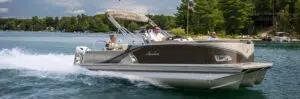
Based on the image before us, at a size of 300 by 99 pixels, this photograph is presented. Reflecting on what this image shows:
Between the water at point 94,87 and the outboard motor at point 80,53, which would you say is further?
the outboard motor at point 80,53

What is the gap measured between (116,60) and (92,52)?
1309 mm

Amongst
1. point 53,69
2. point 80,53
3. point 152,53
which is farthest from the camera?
point 53,69

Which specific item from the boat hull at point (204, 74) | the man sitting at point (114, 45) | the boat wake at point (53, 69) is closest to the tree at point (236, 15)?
the boat wake at point (53, 69)

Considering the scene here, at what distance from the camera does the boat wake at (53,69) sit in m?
14.6

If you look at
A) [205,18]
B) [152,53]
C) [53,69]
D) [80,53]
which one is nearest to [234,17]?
[205,18]

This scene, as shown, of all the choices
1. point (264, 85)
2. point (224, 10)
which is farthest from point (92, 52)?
point (224, 10)

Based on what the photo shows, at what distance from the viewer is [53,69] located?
57.9ft

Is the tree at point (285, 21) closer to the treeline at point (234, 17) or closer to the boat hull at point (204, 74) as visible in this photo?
the treeline at point (234, 17)

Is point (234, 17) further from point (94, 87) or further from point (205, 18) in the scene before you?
point (94, 87)

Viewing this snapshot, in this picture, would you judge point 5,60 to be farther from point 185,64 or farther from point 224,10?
point 224,10

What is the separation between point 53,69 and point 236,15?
71.8m

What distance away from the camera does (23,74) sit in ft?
54.3

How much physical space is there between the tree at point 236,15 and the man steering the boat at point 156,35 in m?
71.8

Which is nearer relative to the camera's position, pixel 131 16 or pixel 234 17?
pixel 131 16
